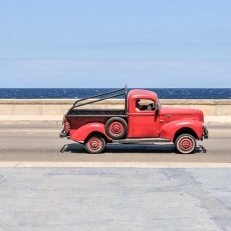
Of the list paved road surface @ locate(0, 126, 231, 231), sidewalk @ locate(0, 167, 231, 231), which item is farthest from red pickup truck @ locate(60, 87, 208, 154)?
sidewalk @ locate(0, 167, 231, 231)

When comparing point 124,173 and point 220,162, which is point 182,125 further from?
point 124,173

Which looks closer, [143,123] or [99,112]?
[143,123]

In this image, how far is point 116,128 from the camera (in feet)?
45.4

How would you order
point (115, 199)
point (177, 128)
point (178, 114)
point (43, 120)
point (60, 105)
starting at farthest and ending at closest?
1. point (60, 105)
2. point (43, 120)
3. point (178, 114)
4. point (177, 128)
5. point (115, 199)

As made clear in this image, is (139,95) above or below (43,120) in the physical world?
above

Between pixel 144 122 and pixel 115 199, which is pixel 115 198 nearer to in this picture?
pixel 115 199

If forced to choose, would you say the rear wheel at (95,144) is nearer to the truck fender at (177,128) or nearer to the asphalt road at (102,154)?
the asphalt road at (102,154)

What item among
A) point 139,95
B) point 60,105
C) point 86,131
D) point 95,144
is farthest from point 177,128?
point 60,105

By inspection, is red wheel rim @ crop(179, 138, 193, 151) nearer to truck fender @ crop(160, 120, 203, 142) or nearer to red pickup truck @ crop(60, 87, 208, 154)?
red pickup truck @ crop(60, 87, 208, 154)

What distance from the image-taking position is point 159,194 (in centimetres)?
829

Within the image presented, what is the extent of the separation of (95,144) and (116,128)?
0.71 meters

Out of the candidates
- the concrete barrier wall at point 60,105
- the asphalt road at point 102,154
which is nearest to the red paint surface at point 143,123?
the asphalt road at point 102,154

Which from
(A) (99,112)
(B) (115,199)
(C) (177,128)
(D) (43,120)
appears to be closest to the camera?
(B) (115,199)

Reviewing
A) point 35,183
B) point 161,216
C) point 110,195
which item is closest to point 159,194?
point 110,195
